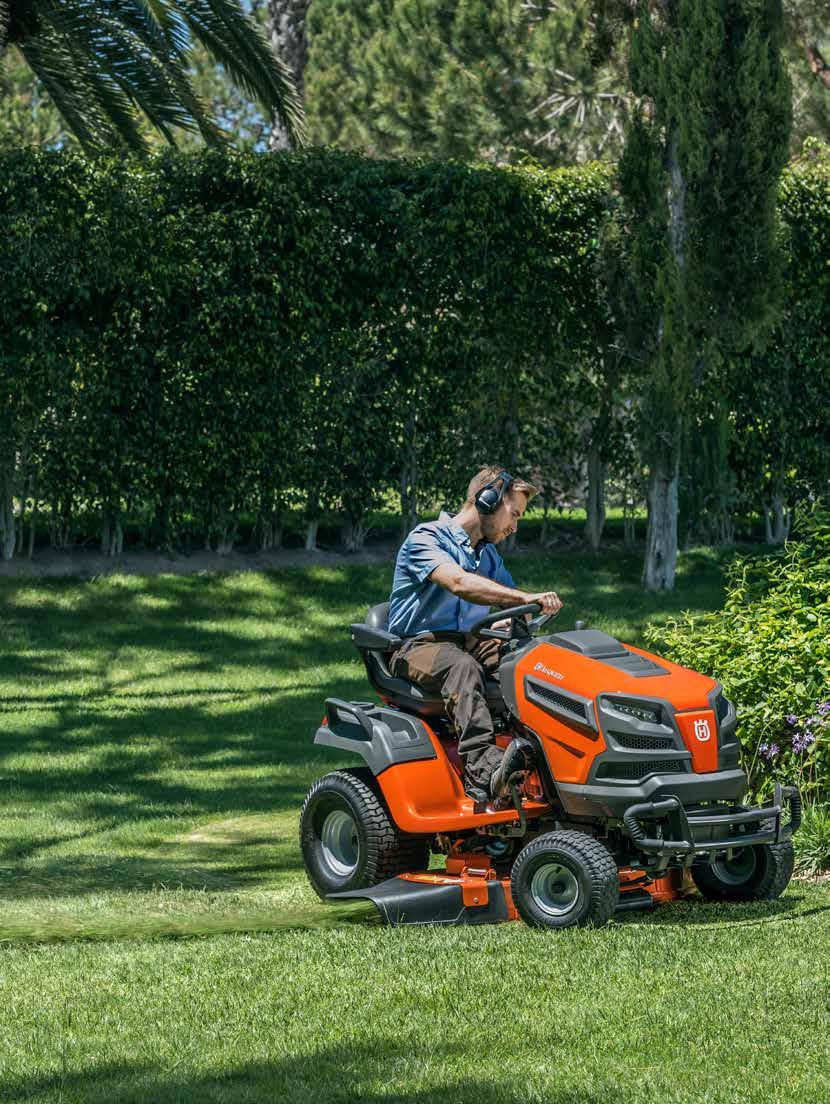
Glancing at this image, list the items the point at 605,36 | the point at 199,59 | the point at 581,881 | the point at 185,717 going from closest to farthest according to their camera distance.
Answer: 1. the point at 581,881
2. the point at 185,717
3. the point at 605,36
4. the point at 199,59

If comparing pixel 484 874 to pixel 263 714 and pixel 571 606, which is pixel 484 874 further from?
pixel 571 606

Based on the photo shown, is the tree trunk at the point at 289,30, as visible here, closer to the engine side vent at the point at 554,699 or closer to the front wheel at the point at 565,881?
the engine side vent at the point at 554,699

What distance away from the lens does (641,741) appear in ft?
18.3

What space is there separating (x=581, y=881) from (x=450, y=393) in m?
9.41

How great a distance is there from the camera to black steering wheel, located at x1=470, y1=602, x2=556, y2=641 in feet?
19.4

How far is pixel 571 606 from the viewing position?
45.5ft

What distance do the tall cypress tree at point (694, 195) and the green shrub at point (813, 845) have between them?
8.07 m

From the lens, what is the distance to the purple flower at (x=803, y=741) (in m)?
6.85

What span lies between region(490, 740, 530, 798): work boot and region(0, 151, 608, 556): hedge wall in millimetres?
8235

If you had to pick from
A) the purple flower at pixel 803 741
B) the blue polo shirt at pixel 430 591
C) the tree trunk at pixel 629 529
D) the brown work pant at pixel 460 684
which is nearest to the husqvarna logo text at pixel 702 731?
the brown work pant at pixel 460 684

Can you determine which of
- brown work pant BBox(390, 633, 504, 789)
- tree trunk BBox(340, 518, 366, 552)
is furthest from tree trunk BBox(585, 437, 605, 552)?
brown work pant BBox(390, 633, 504, 789)

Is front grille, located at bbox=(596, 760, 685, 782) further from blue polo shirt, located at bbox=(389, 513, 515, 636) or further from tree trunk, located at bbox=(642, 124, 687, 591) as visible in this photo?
tree trunk, located at bbox=(642, 124, 687, 591)

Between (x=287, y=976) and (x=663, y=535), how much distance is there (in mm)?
10121

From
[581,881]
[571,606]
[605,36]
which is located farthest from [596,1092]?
[605,36]
